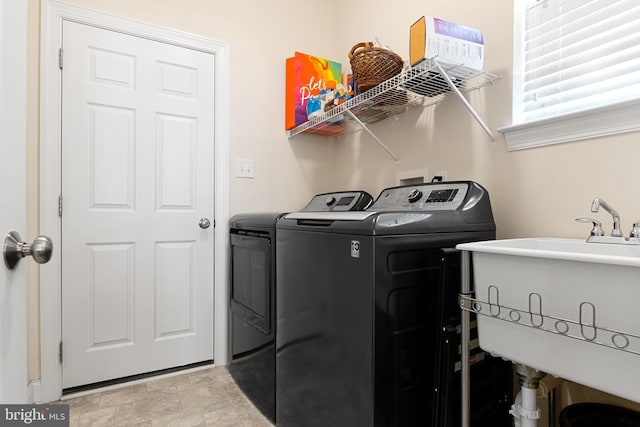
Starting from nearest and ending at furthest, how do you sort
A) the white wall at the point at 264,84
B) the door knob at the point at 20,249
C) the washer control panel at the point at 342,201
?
the door knob at the point at 20,249 → the washer control panel at the point at 342,201 → the white wall at the point at 264,84

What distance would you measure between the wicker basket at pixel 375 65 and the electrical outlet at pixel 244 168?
3.02ft

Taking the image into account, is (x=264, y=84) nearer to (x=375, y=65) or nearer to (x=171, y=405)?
(x=375, y=65)

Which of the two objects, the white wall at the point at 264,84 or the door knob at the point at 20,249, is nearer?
the door knob at the point at 20,249

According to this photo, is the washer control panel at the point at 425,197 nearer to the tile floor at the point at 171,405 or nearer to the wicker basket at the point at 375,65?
the wicker basket at the point at 375,65

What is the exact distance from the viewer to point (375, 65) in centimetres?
164

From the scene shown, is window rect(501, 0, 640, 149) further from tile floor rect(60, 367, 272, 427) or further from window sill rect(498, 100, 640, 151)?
tile floor rect(60, 367, 272, 427)

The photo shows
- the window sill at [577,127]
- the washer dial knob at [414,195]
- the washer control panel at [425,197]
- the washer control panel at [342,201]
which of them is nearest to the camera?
the window sill at [577,127]

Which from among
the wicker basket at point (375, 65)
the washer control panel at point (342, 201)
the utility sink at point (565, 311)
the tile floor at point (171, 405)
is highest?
the wicker basket at point (375, 65)

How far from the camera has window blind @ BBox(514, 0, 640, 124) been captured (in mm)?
1139

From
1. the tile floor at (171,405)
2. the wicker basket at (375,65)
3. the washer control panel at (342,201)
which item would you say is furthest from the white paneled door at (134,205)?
the wicker basket at (375,65)

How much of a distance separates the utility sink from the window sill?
1.35ft

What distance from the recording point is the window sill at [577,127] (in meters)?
1.08

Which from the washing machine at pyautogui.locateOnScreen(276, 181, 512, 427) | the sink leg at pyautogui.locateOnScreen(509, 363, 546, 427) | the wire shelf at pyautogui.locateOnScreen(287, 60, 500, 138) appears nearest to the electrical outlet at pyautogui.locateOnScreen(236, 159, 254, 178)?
the wire shelf at pyautogui.locateOnScreen(287, 60, 500, 138)

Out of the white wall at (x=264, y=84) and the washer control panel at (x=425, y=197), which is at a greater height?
the white wall at (x=264, y=84)
